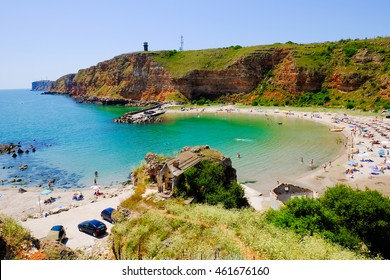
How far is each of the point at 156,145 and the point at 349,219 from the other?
4281cm

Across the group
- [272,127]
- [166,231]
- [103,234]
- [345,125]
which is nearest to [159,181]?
[103,234]

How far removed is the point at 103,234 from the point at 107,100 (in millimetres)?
129546

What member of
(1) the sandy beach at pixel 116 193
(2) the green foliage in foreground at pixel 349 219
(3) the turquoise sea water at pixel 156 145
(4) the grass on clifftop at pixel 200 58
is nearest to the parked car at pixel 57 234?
(1) the sandy beach at pixel 116 193

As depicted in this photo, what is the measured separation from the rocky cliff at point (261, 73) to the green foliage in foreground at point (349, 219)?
75.6 m

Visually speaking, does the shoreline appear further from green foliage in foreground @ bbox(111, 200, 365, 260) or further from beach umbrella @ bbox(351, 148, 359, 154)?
green foliage in foreground @ bbox(111, 200, 365, 260)

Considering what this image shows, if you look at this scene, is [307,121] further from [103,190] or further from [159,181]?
[159,181]

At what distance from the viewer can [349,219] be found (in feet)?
56.4

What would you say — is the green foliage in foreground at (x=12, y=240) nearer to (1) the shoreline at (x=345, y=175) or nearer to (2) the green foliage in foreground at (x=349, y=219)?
(2) the green foliage in foreground at (x=349, y=219)

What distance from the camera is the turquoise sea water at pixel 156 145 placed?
131 feet

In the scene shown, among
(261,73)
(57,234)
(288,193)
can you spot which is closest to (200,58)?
(261,73)

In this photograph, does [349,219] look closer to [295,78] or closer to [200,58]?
[295,78]

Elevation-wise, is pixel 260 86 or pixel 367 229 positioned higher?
pixel 260 86

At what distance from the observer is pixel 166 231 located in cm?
1309

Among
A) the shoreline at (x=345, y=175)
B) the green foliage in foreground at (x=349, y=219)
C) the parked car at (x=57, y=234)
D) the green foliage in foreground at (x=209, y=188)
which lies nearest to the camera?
the green foliage in foreground at (x=349, y=219)
